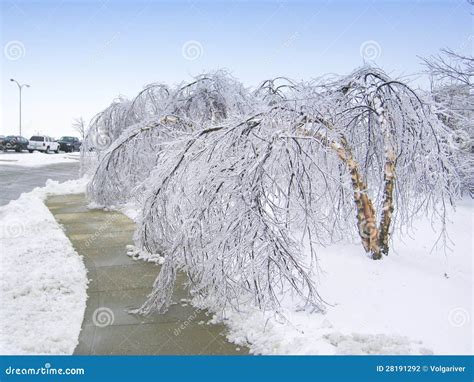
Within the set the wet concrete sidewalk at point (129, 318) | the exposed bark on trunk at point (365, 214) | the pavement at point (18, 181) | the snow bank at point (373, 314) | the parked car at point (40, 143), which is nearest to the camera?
the snow bank at point (373, 314)

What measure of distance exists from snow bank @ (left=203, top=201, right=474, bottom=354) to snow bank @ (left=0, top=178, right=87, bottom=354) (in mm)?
1592

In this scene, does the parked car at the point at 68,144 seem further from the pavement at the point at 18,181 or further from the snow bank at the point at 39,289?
the snow bank at the point at 39,289

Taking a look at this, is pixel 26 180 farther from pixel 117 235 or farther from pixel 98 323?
pixel 98 323

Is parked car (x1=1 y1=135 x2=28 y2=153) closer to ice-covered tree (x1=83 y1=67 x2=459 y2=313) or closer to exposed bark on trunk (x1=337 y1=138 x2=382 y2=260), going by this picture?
ice-covered tree (x1=83 y1=67 x2=459 y2=313)

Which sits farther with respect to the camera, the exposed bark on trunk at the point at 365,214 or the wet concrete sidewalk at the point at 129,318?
the exposed bark on trunk at the point at 365,214

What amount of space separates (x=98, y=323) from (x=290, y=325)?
2.12 m

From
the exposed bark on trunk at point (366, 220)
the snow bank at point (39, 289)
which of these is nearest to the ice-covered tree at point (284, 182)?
the exposed bark on trunk at point (366, 220)

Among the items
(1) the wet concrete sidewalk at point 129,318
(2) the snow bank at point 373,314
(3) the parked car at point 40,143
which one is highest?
(3) the parked car at point 40,143

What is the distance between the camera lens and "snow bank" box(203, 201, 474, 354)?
423cm

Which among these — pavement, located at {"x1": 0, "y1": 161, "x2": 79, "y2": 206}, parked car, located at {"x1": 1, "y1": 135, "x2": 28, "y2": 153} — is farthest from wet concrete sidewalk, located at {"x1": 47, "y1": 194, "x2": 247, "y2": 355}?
parked car, located at {"x1": 1, "y1": 135, "x2": 28, "y2": 153}

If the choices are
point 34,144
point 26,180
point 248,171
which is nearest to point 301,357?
point 248,171

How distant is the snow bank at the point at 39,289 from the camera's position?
436 cm

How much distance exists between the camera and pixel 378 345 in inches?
162

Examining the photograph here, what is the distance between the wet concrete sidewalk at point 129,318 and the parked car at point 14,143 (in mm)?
32890
